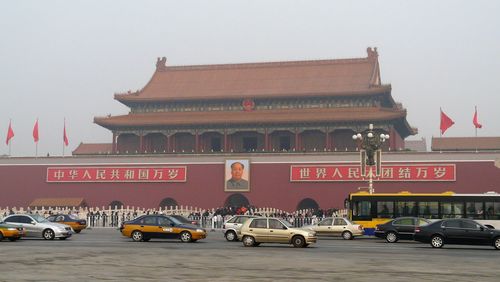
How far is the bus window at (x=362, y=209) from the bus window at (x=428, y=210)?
2.10 m

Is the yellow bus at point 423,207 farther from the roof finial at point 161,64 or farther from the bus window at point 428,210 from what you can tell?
the roof finial at point 161,64

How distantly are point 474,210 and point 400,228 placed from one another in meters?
4.21

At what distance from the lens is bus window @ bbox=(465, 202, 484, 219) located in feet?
90.2

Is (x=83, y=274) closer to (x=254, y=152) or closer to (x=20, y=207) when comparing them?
(x=254, y=152)

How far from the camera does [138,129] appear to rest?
52.6 metres

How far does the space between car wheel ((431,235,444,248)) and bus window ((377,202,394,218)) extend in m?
6.64

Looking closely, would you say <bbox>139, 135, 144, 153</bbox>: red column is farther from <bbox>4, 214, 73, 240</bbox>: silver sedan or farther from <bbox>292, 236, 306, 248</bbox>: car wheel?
<bbox>292, 236, 306, 248</bbox>: car wheel

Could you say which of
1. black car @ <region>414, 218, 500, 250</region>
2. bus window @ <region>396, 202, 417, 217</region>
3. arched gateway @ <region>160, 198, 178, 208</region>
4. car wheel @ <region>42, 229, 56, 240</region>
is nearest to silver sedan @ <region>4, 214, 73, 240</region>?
car wheel @ <region>42, 229, 56, 240</region>

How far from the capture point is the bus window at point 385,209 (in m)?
28.6

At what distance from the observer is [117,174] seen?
49750 millimetres

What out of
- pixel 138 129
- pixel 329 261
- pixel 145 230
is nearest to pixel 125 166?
pixel 138 129

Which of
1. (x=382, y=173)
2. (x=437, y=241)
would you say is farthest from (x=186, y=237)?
(x=382, y=173)

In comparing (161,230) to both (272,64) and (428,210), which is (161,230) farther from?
(272,64)

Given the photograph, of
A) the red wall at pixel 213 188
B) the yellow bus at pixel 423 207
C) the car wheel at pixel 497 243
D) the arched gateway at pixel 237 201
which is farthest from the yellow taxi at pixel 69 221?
the car wheel at pixel 497 243
